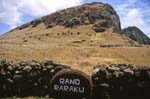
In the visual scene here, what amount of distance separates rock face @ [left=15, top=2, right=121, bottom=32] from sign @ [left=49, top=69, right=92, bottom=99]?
111 meters

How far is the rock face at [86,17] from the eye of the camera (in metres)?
140

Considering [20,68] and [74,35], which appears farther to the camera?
[74,35]

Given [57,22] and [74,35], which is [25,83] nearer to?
[74,35]

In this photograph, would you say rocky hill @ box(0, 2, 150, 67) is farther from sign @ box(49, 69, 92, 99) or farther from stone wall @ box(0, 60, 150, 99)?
sign @ box(49, 69, 92, 99)

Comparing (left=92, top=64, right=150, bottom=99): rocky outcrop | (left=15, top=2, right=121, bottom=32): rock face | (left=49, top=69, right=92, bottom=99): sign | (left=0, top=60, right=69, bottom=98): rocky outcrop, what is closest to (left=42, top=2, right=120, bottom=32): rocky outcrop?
(left=15, top=2, right=121, bottom=32): rock face

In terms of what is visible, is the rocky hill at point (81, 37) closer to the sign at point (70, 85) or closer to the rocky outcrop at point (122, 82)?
the sign at point (70, 85)

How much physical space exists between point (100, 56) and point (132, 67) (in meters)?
51.5

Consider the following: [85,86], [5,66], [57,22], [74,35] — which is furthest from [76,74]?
[57,22]

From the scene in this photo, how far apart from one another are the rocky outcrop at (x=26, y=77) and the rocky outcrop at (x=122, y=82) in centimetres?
229

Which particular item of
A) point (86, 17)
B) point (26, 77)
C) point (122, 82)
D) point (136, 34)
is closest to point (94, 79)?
point (122, 82)

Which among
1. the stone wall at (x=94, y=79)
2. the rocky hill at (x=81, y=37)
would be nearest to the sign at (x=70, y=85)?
the stone wall at (x=94, y=79)

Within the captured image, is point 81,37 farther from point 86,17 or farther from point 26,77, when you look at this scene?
point 26,77

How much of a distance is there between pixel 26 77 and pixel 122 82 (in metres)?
4.96

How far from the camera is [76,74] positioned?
16.2 m
